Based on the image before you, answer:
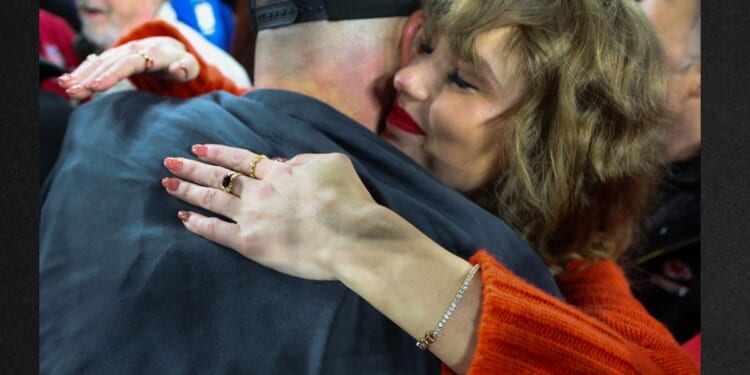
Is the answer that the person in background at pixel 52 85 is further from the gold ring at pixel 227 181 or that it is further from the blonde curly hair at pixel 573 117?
the blonde curly hair at pixel 573 117

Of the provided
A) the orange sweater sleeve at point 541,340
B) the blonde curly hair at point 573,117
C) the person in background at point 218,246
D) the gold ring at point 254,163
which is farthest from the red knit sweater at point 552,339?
the gold ring at point 254,163

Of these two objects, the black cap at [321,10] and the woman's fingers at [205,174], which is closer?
the woman's fingers at [205,174]

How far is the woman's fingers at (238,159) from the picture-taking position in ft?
4.01

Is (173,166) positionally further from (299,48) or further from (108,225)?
(299,48)

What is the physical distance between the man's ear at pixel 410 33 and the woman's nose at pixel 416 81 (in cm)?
5

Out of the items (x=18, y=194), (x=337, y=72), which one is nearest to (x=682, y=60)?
(x=337, y=72)

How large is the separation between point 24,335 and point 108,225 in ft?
0.66

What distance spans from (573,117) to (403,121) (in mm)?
294

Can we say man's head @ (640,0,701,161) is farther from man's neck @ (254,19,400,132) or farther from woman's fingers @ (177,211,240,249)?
woman's fingers @ (177,211,240,249)

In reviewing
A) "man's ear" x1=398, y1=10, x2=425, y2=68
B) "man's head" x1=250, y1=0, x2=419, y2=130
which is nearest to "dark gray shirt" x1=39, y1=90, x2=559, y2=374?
"man's head" x1=250, y1=0, x2=419, y2=130

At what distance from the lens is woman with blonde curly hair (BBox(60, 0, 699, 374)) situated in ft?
3.79

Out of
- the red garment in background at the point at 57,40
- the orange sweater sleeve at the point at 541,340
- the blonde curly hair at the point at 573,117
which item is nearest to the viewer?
the orange sweater sleeve at the point at 541,340

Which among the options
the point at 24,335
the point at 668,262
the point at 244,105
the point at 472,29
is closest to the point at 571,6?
the point at 472,29

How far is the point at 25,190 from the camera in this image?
3.99 feet
